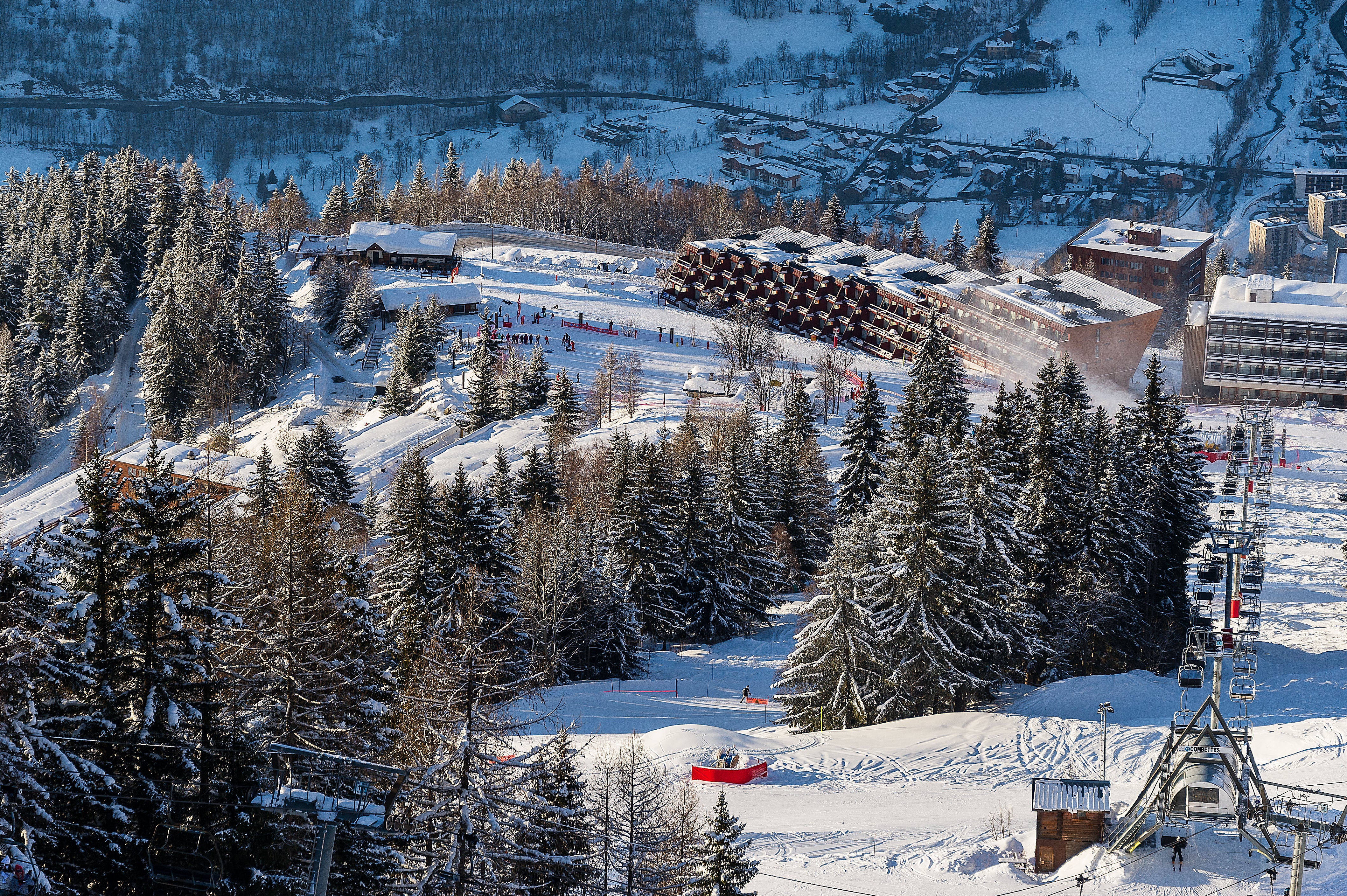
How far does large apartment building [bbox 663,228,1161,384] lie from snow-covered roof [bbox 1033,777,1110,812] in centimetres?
6896

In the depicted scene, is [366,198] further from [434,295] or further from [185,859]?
[185,859]

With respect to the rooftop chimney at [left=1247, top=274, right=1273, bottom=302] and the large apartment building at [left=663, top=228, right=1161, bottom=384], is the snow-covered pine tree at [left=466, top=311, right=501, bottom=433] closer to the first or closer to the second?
the large apartment building at [left=663, top=228, right=1161, bottom=384]

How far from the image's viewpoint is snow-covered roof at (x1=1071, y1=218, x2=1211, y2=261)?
136750mm

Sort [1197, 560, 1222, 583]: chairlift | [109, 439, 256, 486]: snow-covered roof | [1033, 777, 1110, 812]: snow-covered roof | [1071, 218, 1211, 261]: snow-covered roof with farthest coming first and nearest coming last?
[1071, 218, 1211, 261]: snow-covered roof, [109, 439, 256, 486]: snow-covered roof, [1197, 560, 1222, 583]: chairlift, [1033, 777, 1110, 812]: snow-covered roof

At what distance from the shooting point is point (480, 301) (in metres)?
104

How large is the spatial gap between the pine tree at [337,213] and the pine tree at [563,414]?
2557 inches

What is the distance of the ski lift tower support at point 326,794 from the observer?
768 inches

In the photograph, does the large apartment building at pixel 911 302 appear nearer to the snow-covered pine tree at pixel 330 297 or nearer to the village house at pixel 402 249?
the village house at pixel 402 249

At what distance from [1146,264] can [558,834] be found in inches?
4748

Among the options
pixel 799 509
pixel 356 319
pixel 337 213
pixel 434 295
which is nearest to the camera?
pixel 799 509

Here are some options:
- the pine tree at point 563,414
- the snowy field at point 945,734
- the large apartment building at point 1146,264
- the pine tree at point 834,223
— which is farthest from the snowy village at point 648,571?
the pine tree at point 834,223

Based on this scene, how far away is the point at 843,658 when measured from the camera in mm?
45250

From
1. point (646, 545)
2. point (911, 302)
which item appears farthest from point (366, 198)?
point (646, 545)

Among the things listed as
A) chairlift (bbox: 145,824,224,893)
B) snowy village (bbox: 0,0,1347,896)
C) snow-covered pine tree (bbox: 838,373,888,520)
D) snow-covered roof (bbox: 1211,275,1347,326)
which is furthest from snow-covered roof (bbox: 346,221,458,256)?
chairlift (bbox: 145,824,224,893)
